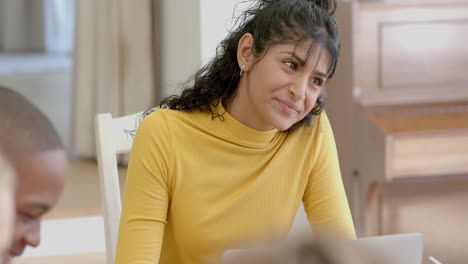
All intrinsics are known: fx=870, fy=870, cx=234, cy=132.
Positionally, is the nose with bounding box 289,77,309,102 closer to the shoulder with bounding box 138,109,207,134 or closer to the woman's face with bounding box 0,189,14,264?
the shoulder with bounding box 138,109,207,134

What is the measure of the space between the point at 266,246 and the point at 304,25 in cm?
92

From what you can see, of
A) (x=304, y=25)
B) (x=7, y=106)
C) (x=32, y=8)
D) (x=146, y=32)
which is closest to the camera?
(x=7, y=106)

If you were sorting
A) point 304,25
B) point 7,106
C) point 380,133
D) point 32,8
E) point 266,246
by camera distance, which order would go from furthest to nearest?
point 32,8 → point 380,133 → point 304,25 → point 7,106 → point 266,246

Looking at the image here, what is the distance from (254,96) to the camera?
1553 mm

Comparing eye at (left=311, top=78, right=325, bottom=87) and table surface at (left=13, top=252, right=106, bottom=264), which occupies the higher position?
eye at (left=311, top=78, right=325, bottom=87)

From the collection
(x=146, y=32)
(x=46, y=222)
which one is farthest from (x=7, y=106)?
(x=146, y=32)

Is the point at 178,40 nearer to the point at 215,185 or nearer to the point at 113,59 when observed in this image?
the point at 113,59

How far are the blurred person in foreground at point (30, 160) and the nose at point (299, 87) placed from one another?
0.75 meters

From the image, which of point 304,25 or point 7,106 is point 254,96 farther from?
point 7,106

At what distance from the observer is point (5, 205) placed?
0.64m

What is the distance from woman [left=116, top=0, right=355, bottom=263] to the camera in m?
1.50

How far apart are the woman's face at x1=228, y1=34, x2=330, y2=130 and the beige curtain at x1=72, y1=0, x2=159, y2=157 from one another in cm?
259

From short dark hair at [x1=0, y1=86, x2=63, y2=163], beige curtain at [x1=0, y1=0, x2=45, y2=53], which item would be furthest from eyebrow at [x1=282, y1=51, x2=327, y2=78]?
beige curtain at [x1=0, y1=0, x2=45, y2=53]

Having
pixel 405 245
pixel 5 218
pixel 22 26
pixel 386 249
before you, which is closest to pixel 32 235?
pixel 5 218
